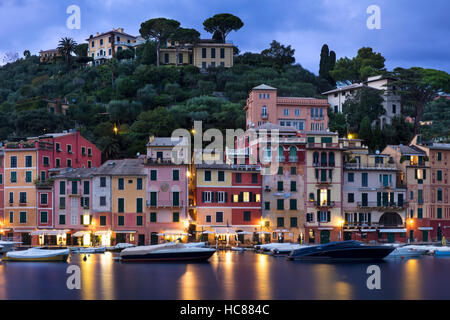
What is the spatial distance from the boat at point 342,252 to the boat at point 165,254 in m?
9.31

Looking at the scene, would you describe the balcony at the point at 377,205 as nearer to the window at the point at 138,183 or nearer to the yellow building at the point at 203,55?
the window at the point at 138,183

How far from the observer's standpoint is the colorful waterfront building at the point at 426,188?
257ft

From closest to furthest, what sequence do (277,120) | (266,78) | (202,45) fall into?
(277,120) < (266,78) < (202,45)

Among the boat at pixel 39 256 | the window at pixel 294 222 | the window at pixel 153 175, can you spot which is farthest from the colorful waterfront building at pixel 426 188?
the boat at pixel 39 256

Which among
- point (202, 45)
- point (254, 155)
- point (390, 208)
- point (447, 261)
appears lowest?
point (447, 261)

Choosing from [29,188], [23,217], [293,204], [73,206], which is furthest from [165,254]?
[29,188]

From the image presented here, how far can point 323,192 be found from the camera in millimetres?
76000

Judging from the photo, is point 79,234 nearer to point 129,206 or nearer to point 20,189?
point 129,206

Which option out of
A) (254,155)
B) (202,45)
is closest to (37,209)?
(254,155)

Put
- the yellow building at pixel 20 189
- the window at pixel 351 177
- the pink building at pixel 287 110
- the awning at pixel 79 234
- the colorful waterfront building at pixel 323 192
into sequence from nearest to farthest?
the awning at pixel 79 234 < the yellow building at pixel 20 189 < the colorful waterfront building at pixel 323 192 < the window at pixel 351 177 < the pink building at pixel 287 110

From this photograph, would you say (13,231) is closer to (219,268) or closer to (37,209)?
(37,209)

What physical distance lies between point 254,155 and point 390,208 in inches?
679

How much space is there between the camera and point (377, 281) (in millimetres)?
49969
